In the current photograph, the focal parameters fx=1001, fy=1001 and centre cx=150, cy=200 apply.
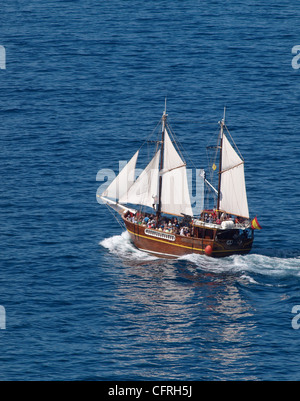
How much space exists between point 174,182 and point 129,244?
1088cm

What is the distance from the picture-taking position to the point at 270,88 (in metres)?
188

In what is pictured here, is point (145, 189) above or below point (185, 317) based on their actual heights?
above

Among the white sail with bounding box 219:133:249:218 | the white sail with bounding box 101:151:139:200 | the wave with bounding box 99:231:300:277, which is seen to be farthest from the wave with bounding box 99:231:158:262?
the white sail with bounding box 219:133:249:218

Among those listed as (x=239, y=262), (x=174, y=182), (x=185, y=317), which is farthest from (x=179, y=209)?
(x=185, y=317)

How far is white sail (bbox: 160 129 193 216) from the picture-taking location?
134 m

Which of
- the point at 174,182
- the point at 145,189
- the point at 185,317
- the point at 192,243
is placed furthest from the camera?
the point at 145,189

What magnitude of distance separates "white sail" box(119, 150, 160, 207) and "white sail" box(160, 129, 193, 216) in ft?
4.41

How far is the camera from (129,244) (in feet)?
453

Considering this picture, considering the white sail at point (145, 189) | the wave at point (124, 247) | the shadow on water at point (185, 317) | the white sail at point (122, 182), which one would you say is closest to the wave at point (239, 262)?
the wave at point (124, 247)

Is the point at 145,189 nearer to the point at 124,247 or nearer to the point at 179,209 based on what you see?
the point at 179,209

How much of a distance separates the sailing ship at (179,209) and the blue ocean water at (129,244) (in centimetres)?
218
